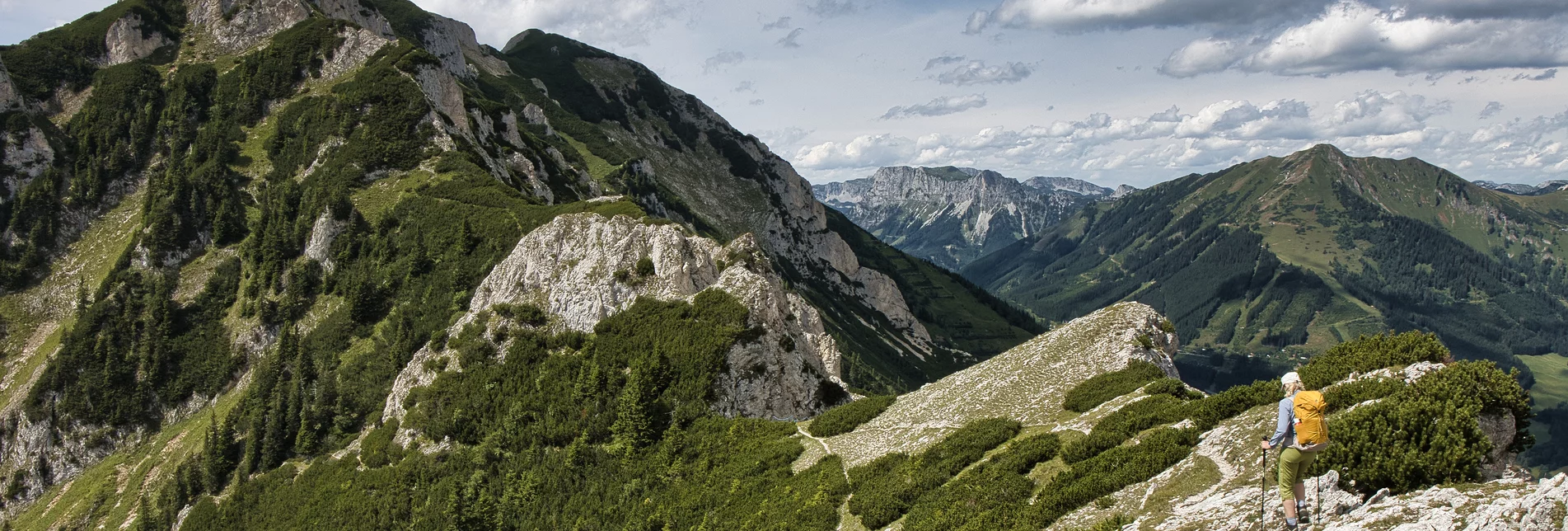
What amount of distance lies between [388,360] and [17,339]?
67.3 m

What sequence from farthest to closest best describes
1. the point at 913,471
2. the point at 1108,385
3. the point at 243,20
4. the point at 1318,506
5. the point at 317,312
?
1. the point at 243,20
2. the point at 317,312
3. the point at 1108,385
4. the point at 913,471
5. the point at 1318,506

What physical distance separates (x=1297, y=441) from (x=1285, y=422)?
1.60ft

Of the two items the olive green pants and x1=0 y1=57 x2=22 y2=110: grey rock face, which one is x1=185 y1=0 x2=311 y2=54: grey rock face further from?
the olive green pants

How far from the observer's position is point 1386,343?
26.8 meters

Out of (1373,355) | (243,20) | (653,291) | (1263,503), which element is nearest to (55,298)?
(243,20)

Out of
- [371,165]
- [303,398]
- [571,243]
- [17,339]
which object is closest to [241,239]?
[371,165]

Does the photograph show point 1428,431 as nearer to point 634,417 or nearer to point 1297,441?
point 1297,441

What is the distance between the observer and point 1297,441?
18312 mm

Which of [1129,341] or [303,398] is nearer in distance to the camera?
[1129,341]

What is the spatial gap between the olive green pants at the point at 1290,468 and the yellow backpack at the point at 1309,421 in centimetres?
30

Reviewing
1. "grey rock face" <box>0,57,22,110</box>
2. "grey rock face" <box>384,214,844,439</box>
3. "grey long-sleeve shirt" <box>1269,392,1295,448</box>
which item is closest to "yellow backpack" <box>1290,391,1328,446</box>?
"grey long-sleeve shirt" <box>1269,392,1295,448</box>

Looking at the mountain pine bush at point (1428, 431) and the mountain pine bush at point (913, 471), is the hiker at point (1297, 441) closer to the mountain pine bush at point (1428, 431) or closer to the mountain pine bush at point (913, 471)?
the mountain pine bush at point (1428, 431)

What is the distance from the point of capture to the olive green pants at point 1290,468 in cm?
1823

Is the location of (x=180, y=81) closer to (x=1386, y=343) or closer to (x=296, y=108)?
(x=296, y=108)
